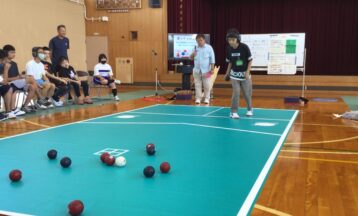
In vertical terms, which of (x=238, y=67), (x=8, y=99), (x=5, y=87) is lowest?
(x=8, y=99)

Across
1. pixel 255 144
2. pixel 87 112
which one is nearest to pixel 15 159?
pixel 255 144

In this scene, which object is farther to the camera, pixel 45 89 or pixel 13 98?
pixel 45 89

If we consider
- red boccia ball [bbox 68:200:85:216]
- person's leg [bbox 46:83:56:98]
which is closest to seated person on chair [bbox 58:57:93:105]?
person's leg [bbox 46:83:56:98]

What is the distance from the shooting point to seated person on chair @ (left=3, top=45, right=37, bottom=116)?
608 centimetres

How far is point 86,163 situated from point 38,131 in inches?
72.6

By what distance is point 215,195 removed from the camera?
243 centimetres

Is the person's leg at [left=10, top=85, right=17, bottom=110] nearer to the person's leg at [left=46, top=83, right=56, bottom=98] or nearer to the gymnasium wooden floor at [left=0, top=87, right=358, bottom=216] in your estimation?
the gymnasium wooden floor at [left=0, top=87, right=358, bottom=216]

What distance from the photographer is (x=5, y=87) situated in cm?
590

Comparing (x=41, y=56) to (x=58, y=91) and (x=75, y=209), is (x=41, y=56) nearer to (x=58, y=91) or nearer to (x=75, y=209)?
(x=58, y=91)

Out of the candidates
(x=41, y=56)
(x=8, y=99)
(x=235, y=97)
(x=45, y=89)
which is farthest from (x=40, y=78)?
(x=235, y=97)

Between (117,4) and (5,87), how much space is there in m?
7.67

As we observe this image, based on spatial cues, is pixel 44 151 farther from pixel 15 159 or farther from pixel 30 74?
pixel 30 74

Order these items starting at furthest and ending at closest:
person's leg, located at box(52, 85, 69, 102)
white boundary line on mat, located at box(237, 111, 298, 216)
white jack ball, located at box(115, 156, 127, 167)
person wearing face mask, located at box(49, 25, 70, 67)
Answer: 1. person wearing face mask, located at box(49, 25, 70, 67)
2. person's leg, located at box(52, 85, 69, 102)
3. white jack ball, located at box(115, 156, 127, 167)
4. white boundary line on mat, located at box(237, 111, 298, 216)

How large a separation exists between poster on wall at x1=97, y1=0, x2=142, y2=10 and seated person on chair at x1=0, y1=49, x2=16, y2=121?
734cm
